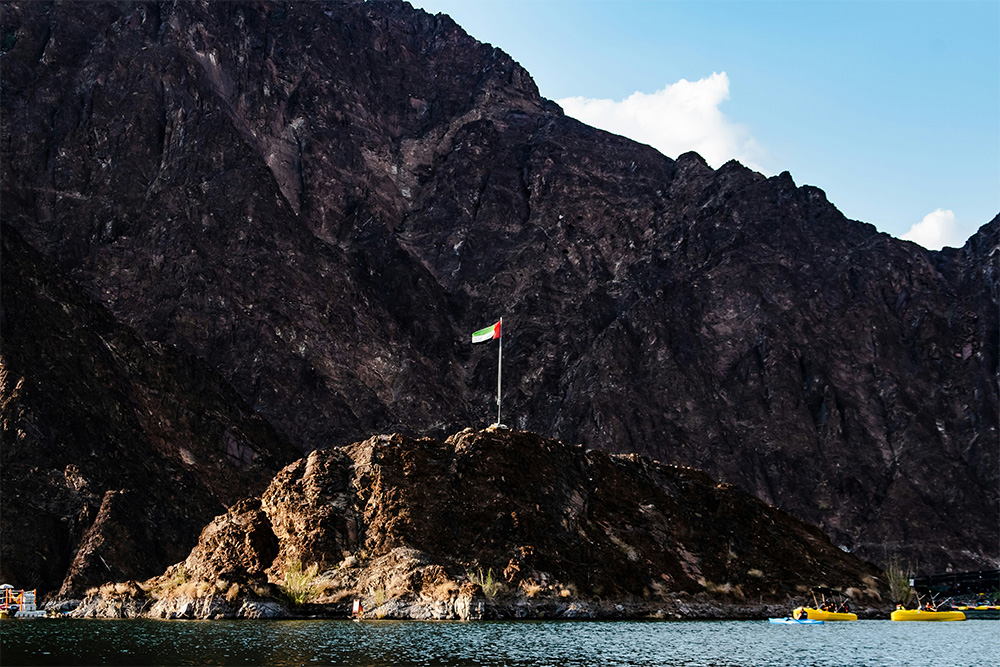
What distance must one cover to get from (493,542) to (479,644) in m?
45.6

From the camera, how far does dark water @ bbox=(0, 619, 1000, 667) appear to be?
77250 millimetres

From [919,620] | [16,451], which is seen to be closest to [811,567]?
[919,620]

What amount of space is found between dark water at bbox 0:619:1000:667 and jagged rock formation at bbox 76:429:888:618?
27.9 ft

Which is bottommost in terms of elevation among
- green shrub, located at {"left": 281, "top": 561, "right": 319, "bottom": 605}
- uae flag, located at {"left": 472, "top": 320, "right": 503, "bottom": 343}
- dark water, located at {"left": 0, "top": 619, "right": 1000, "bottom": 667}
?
dark water, located at {"left": 0, "top": 619, "right": 1000, "bottom": 667}

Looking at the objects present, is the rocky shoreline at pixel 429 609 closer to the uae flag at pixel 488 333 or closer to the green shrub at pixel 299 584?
the green shrub at pixel 299 584

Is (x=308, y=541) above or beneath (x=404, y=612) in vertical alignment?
above

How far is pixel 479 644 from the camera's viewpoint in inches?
3538

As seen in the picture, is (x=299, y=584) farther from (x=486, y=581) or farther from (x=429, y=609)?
(x=486, y=581)

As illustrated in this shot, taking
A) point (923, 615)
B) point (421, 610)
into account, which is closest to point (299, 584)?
point (421, 610)

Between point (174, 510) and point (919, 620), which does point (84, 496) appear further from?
point (919, 620)

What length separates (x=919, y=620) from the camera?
150 m

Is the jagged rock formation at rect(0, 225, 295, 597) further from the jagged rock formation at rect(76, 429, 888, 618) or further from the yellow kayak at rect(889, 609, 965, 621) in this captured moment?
the yellow kayak at rect(889, 609, 965, 621)

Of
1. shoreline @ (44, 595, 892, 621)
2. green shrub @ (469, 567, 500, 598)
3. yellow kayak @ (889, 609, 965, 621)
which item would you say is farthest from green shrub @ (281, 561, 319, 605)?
yellow kayak @ (889, 609, 965, 621)

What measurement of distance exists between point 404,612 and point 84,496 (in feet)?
250
